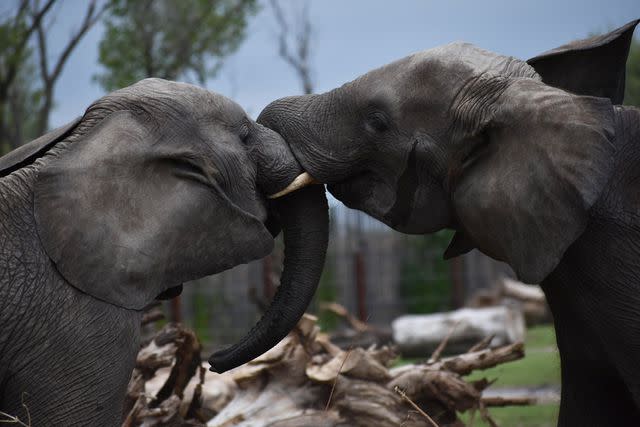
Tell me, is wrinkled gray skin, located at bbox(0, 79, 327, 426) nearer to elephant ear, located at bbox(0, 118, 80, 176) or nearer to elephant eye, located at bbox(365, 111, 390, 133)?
elephant ear, located at bbox(0, 118, 80, 176)

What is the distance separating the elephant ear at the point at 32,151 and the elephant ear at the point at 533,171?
1.27 meters

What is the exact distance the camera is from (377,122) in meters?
3.36

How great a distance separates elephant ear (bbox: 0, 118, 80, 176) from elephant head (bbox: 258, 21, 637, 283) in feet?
2.78

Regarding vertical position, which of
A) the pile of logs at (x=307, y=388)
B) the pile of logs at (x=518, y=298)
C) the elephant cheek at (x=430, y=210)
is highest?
the elephant cheek at (x=430, y=210)

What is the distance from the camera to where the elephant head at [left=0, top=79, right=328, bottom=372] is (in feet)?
9.23

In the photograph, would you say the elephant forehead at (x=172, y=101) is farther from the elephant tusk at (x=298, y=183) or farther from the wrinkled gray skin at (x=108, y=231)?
the elephant tusk at (x=298, y=183)

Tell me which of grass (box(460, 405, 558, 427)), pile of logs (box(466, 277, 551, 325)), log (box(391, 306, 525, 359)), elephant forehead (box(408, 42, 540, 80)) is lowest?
pile of logs (box(466, 277, 551, 325))

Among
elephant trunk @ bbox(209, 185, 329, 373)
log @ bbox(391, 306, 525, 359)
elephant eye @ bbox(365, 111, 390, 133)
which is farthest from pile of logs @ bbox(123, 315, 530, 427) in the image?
log @ bbox(391, 306, 525, 359)

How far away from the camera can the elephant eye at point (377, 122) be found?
3.34 meters

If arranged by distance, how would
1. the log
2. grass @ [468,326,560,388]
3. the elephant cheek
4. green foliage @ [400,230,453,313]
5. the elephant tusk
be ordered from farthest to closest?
green foliage @ [400,230,453,313] < the log < grass @ [468,326,560,388] < the elephant tusk < the elephant cheek

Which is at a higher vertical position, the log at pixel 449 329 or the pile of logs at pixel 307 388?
the pile of logs at pixel 307 388

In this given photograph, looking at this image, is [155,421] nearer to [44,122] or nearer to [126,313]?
[126,313]

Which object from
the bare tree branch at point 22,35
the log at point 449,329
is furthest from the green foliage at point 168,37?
the log at point 449,329

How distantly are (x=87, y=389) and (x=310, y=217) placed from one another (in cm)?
113
